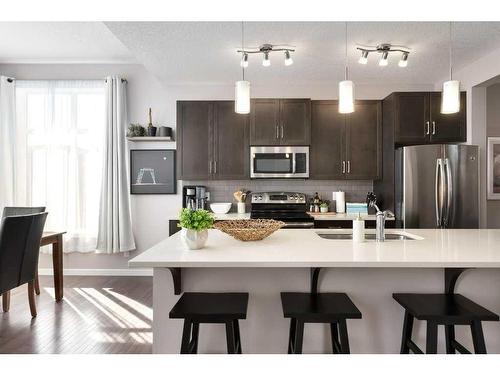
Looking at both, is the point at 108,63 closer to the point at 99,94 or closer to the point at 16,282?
the point at 99,94

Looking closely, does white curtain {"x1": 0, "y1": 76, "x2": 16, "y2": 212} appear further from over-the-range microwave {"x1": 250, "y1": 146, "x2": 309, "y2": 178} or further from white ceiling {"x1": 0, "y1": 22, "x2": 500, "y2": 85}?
over-the-range microwave {"x1": 250, "y1": 146, "x2": 309, "y2": 178}

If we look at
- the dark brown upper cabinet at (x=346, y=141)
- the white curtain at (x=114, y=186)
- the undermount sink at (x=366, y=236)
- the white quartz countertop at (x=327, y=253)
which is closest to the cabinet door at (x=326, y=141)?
the dark brown upper cabinet at (x=346, y=141)

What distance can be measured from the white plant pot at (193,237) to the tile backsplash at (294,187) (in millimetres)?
2656

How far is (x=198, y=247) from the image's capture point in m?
1.98

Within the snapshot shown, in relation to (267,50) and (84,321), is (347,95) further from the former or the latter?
(84,321)

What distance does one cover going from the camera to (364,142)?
14.0 feet

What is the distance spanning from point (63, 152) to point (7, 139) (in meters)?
0.66

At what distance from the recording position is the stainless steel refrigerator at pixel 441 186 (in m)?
3.68

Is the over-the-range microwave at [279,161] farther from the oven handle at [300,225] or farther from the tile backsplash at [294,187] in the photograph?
the oven handle at [300,225]

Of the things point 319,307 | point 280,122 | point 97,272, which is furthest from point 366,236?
point 97,272

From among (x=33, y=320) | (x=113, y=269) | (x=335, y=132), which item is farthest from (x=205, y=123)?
(x=33, y=320)

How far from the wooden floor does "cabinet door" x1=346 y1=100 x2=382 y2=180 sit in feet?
8.94

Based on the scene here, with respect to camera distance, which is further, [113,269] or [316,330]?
[113,269]
